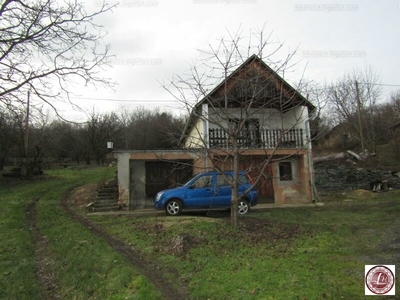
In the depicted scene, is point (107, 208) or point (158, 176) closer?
point (107, 208)

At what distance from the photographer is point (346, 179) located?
17891 millimetres

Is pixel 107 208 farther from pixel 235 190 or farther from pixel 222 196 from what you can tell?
pixel 235 190

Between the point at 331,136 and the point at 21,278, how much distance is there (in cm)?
3697

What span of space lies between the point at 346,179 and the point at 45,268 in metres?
16.9

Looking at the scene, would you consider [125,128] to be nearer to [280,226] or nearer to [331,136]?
[331,136]

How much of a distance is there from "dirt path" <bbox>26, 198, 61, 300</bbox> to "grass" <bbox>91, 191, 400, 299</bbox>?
1867 millimetres

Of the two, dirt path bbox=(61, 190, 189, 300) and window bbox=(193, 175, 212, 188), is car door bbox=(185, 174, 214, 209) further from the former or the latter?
dirt path bbox=(61, 190, 189, 300)

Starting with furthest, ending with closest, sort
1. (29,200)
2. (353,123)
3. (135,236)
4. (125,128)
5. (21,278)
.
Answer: (125,128)
(353,123)
(29,200)
(135,236)
(21,278)

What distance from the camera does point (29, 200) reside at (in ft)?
53.9

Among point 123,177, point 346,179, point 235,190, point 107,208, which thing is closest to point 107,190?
point 107,208

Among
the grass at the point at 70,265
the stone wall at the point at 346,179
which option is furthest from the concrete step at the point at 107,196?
the stone wall at the point at 346,179

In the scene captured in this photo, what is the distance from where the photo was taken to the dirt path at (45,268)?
530cm

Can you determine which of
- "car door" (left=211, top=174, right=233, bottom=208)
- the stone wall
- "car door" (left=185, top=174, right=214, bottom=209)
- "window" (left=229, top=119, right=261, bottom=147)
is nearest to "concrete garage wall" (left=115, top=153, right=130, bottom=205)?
"car door" (left=185, top=174, right=214, bottom=209)

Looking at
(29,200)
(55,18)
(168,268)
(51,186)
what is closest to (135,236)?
(168,268)
